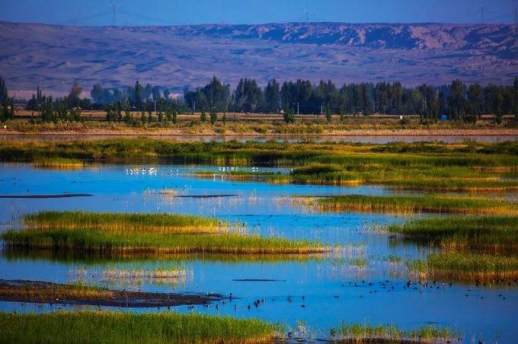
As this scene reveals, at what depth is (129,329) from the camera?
18266 mm

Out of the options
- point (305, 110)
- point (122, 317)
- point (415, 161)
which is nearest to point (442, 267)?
point (122, 317)

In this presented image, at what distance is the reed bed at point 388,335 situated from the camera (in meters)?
18.9

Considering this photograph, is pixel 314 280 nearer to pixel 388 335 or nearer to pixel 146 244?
pixel 146 244

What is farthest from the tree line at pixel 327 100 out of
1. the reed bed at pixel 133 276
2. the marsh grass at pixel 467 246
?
the reed bed at pixel 133 276

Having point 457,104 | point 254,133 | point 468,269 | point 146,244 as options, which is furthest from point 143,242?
point 457,104

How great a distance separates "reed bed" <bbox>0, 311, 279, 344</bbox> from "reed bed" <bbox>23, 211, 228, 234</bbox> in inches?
442

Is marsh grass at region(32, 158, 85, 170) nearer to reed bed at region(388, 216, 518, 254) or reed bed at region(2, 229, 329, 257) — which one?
reed bed at region(388, 216, 518, 254)

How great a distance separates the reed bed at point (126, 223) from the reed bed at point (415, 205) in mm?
7793

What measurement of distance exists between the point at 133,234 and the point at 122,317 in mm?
10337

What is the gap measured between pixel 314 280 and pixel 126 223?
7910 mm

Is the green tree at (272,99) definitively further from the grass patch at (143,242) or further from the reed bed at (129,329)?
the reed bed at (129,329)

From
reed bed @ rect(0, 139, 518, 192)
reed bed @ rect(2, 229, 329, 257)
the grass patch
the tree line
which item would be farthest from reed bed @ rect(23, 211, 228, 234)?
the tree line

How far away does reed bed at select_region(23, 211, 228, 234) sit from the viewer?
3067 centimetres

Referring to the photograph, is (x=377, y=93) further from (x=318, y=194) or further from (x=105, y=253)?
(x=105, y=253)
